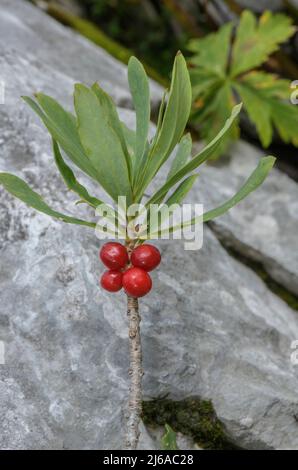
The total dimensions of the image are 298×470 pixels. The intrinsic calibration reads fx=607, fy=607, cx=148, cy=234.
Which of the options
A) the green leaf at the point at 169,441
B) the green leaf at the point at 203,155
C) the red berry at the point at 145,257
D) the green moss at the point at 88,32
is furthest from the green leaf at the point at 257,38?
the green leaf at the point at 169,441

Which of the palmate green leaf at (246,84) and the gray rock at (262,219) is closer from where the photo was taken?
the gray rock at (262,219)

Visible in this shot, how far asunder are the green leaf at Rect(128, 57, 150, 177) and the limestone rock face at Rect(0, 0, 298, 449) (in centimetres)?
52

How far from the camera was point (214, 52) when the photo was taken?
376 cm

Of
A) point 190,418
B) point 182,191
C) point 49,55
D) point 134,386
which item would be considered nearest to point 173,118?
point 182,191

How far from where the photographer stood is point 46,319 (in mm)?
2139

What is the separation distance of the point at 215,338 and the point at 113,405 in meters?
0.48

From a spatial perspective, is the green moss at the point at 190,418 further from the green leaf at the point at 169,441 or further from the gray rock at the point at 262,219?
the gray rock at the point at 262,219

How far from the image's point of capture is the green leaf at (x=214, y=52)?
146 inches

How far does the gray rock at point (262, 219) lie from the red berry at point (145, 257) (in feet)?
3.51

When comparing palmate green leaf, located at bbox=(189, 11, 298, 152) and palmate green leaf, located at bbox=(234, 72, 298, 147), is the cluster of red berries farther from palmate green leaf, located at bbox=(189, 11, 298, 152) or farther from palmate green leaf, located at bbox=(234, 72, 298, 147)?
palmate green leaf, located at bbox=(234, 72, 298, 147)

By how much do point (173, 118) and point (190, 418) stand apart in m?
1.12

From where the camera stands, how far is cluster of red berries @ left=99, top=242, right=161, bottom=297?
1775 millimetres

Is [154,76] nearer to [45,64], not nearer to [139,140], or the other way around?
[45,64]

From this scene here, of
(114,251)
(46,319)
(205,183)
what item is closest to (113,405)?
(46,319)
